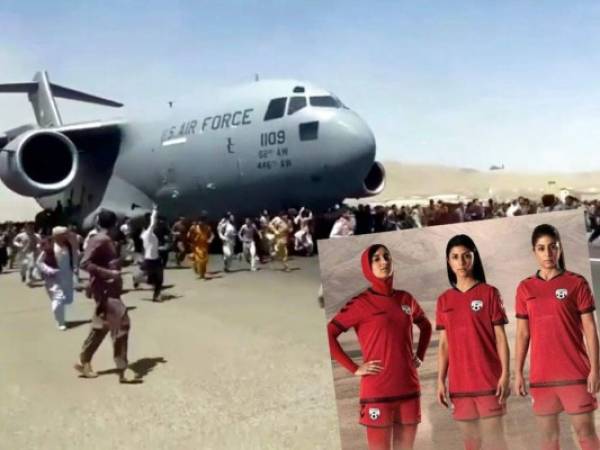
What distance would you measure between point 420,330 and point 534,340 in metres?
0.67

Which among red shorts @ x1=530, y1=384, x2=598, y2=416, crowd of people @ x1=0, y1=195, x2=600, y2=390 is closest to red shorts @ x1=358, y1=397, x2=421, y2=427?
red shorts @ x1=530, y1=384, x2=598, y2=416

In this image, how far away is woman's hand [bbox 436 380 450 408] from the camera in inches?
143

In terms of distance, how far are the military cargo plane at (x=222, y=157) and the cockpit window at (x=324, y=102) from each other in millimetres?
20

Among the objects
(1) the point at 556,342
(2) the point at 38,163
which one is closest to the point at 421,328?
(1) the point at 556,342

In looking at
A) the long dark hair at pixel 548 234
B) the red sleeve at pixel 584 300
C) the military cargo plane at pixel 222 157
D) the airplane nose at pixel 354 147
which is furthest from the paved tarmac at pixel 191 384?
the military cargo plane at pixel 222 157

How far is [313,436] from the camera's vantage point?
4.68 metres

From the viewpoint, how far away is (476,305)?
12.1 ft

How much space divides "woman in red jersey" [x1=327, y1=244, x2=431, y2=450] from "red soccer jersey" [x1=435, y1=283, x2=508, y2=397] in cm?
15

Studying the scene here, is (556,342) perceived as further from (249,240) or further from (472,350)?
(249,240)

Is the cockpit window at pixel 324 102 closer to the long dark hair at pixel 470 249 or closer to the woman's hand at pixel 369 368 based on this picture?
the long dark hair at pixel 470 249

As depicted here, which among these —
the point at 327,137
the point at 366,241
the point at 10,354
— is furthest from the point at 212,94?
the point at 366,241

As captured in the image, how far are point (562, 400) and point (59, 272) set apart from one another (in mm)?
4870

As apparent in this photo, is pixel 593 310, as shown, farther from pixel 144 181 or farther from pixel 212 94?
pixel 144 181

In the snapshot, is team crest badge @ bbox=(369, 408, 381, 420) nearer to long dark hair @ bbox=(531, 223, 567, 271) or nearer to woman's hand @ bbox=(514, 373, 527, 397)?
woman's hand @ bbox=(514, 373, 527, 397)
